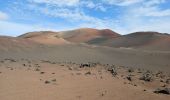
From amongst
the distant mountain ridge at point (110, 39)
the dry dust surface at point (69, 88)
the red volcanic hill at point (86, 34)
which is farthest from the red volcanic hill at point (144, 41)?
the dry dust surface at point (69, 88)

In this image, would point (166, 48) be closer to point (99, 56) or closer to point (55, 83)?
point (99, 56)

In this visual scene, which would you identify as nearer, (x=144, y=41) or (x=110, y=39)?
(x=144, y=41)

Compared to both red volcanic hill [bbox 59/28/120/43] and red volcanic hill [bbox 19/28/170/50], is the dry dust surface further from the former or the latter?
red volcanic hill [bbox 59/28/120/43]

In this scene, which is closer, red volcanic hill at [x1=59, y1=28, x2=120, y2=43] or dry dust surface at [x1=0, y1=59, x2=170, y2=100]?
dry dust surface at [x1=0, y1=59, x2=170, y2=100]

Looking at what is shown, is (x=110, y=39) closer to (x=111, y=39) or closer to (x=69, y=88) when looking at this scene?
(x=111, y=39)

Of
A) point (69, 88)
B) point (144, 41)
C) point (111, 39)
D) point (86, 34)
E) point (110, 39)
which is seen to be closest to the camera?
point (69, 88)

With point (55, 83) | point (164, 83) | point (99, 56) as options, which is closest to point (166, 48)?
point (99, 56)

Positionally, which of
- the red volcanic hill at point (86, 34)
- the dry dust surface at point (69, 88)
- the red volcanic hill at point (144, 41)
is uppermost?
the red volcanic hill at point (86, 34)

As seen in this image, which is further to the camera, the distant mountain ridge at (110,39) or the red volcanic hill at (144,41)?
the red volcanic hill at (144,41)

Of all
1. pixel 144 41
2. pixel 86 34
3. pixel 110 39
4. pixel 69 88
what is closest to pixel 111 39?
pixel 110 39

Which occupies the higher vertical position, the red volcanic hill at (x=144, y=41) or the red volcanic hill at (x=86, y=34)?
the red volcanic hill at (x=86, y=34)

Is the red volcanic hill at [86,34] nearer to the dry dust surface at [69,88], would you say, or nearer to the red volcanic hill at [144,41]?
the red volcanic hill at [144,41]

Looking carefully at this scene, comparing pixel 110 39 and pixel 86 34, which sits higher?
pixel 86 34

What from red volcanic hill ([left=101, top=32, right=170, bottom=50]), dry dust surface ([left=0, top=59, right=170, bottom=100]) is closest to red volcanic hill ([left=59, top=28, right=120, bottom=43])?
red volcanic hill ([left=101, top=32, right=170, bottom=50])
